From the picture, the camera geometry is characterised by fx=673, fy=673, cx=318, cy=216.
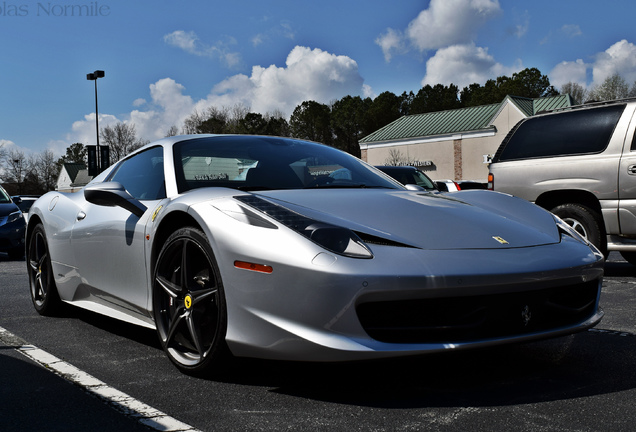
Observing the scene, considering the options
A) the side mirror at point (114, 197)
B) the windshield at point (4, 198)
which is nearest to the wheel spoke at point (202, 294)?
the side mirror at point (114, 197)

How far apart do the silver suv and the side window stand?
458cm

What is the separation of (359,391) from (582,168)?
504 cm

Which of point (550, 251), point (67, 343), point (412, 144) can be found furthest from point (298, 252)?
point (412, 144)

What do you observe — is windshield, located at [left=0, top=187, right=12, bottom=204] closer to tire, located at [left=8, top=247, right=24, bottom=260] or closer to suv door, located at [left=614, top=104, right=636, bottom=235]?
tire, located at [left=8, top=247, right=24, bottom=260]

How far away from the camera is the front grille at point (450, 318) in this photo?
8.79 ft

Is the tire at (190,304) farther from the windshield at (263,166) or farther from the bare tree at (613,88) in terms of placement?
the bare tree at (613,88)

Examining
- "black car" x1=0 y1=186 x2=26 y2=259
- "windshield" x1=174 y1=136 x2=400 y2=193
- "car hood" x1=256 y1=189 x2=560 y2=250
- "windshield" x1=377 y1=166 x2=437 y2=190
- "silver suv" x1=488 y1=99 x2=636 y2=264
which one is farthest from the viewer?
"windshield" x1=377 y1=166 x2=437 y2=190

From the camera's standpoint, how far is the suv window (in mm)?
7031

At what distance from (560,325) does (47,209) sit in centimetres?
377

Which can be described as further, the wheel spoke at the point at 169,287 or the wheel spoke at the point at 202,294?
the wheel spoke at the point at 169,287

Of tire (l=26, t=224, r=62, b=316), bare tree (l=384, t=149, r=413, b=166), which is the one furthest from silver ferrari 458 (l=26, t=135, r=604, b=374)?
bare tree (l=384, t=149, r=413, b=166)

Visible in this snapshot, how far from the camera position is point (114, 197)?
12.3 ft

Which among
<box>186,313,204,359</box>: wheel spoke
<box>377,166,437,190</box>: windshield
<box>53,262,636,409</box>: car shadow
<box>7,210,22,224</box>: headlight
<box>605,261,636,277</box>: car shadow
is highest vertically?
<box>377,166,437,190</box>: windshield

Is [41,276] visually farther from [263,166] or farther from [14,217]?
[14,217]
